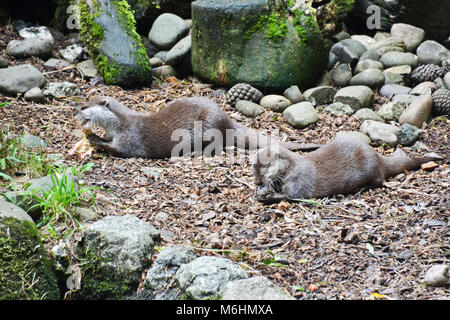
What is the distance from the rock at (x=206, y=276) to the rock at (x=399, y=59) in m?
4.39

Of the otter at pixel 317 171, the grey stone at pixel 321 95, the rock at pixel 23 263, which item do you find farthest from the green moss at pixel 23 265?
the grey stone at pixel 321 95

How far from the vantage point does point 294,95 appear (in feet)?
19.5

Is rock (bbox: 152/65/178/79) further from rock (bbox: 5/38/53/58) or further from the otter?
the otter

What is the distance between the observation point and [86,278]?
3.11 metres

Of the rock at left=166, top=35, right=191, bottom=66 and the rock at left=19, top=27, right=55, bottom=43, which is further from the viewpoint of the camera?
the rock at left=19, top=27, right=55, bottom=43

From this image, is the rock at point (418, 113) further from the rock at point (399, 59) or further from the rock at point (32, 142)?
the rock at point (32, 142)

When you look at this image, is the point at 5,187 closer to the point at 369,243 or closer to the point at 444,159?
the point at 369,243

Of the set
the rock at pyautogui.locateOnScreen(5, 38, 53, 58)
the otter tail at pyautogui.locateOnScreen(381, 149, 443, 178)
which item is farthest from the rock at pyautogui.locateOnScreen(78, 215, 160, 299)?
the rock at pyautogui.locateOnScreen(5, 38, 53, 58)

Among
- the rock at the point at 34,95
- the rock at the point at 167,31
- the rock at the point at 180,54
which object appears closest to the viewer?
the rock at the point at 34,95

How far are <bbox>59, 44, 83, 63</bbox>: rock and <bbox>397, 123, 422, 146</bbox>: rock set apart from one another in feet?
13.1

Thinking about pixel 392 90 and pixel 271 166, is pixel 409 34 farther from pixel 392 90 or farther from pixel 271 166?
pixel 271 166

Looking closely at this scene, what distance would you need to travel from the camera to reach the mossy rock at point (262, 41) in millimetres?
5945

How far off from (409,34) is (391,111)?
73.9 inches

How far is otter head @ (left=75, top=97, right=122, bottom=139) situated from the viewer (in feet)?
16.4
